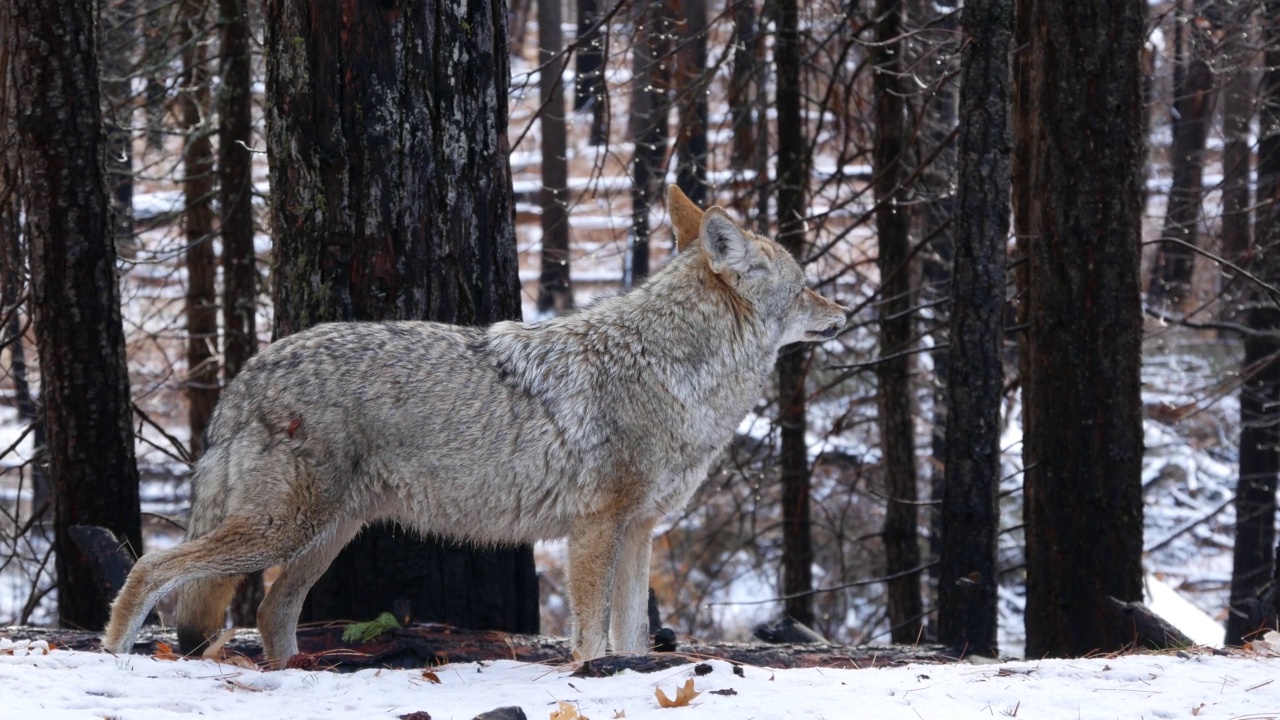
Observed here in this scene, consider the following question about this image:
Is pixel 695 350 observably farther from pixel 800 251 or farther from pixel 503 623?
pixel 800 251

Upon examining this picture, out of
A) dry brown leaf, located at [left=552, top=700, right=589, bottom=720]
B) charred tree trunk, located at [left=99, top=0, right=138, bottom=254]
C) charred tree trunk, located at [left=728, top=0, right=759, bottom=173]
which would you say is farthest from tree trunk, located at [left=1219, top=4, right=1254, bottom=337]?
charred tree trunk, located at [left=99, top=0, right=138, bottom=254]

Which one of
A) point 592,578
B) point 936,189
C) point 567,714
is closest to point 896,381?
point 936,189

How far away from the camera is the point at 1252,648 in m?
5.49

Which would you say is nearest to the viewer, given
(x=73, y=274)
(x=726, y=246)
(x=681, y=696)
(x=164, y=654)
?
(x=681, y=696)

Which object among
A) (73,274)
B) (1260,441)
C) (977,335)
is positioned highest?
(73,274)

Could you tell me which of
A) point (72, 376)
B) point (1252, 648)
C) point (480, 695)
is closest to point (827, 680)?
point (480, 695)

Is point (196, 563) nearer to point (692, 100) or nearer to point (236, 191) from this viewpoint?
point (692, 100)

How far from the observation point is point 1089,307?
8047 millimetres

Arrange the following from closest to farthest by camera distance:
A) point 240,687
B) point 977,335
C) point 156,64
Result: 1. point 240,687
2. point 977,335
3. point 156,64

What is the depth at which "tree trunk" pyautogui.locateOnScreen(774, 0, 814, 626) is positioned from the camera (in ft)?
39.4

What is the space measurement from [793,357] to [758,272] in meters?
7.35

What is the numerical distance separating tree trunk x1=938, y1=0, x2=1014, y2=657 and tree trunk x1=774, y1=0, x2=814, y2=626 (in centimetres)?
371

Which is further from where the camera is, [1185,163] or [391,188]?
[1185,163]

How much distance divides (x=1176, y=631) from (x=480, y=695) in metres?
4.14
